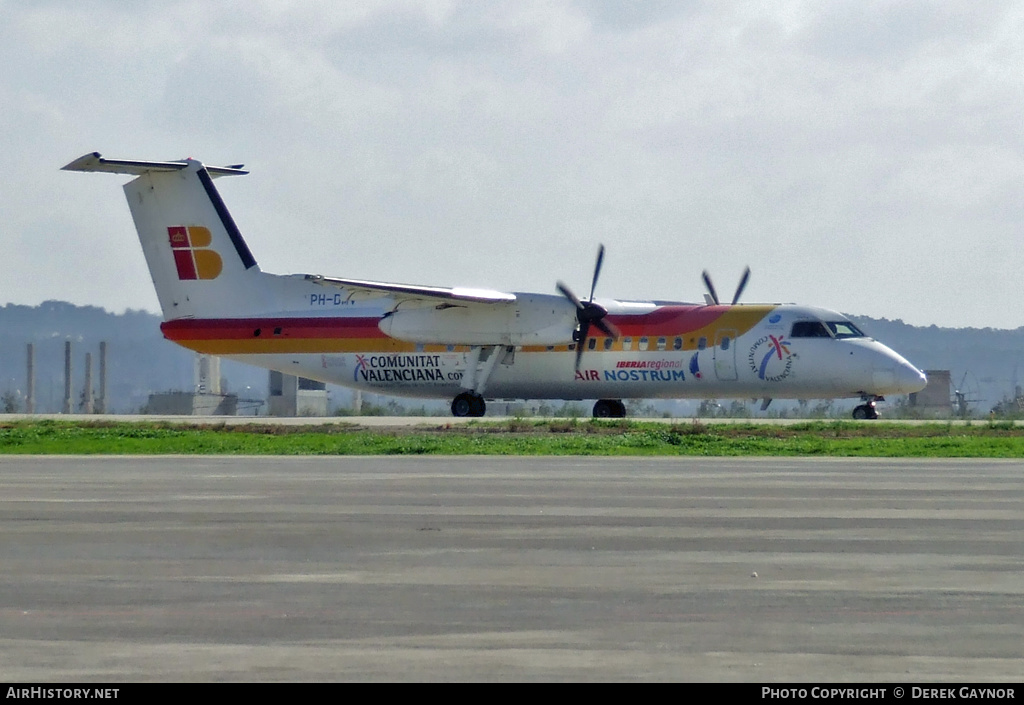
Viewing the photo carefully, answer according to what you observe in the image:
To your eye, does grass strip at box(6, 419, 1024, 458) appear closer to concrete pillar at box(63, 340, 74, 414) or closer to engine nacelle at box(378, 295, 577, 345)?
engine nacelle at box(378, 295, 577, 345)

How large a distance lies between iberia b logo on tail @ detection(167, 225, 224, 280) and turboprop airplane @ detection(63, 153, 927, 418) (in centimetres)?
4

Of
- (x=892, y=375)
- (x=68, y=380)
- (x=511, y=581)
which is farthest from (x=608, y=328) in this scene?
(x=68, y=380)

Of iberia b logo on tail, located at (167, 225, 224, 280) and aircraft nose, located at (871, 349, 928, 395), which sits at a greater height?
iberia b logo on tail, located at (167, 225, 224, 280)

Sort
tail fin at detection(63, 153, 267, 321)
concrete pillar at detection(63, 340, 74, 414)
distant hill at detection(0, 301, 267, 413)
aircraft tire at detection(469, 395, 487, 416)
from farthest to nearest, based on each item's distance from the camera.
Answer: distant hill at detection(0, 301, 267, 413) < concrete pillar at detection(63, 340, 74, 414) < tail fin at detection(63, 153, 267, 321) < aircraft tire at detection(469, 395, 487, 416)

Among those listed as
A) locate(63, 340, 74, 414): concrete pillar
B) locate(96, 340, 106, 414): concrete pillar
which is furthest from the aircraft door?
locate(63, 340, 74, 414): concrete pillar

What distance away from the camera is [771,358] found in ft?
123

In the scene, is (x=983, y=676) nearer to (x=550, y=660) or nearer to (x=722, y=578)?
(x=550, y=660)

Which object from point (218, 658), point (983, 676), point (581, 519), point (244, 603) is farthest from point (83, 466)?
point (983, 676)

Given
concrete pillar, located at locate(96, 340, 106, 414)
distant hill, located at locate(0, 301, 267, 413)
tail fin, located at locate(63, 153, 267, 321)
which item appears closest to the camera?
tail fin, located at locate(63, 153, 267, 321)

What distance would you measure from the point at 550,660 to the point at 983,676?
2.31 metres

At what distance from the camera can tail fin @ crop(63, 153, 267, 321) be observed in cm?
4184

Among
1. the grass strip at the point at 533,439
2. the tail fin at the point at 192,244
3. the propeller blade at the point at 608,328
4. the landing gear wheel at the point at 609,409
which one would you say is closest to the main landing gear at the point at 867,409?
the grass strip at the point at 533,439

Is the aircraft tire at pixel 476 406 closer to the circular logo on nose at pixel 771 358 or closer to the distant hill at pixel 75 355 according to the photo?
the circular logo on nose at pixel 771 358

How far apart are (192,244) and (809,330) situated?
752 inches
